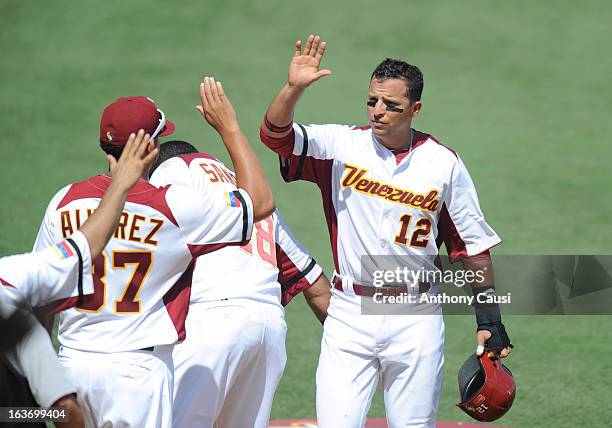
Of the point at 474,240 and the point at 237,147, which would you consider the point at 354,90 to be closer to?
the point at 474,240

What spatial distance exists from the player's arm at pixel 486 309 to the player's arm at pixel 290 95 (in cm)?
115

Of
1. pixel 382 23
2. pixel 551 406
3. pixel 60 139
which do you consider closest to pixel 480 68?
pixel 382 23

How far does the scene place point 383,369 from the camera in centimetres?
537

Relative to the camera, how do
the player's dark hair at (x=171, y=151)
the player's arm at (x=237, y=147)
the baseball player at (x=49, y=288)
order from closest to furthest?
1. the baseball player at (x=49, y=288)
2. the player's arm at (x=237, y=147)
3. the player's dark hair at (x=171, y=151)

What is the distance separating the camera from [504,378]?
548 cm

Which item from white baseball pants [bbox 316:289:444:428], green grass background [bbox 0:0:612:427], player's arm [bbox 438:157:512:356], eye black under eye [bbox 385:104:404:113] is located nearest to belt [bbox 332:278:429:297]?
white baseball pants [bbox 316:289:444:428]

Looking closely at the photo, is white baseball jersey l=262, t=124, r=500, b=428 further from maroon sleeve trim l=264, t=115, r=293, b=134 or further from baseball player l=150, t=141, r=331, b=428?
baseball player l=150, t=141, r=331, b=428

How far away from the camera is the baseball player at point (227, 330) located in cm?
535

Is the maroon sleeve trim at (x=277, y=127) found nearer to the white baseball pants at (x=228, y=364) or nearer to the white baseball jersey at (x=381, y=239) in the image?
the white baseball jersey at (x=381, y=239)

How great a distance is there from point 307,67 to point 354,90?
7.97 m

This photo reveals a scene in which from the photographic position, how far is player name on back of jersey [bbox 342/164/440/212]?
536 centimetres

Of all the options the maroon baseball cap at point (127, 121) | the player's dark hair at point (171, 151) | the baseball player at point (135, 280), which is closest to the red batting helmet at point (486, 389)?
the baseball player at point (135, 280)

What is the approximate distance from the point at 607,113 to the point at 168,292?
9278mm

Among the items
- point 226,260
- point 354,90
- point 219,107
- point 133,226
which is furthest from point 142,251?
point 354,90
